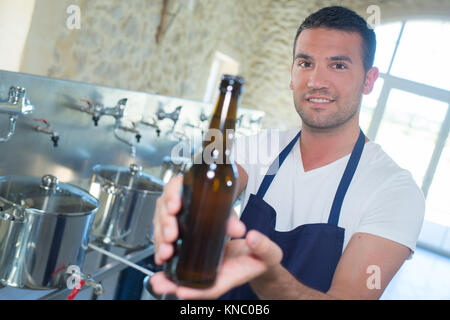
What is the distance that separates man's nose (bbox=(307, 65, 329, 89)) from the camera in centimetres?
121

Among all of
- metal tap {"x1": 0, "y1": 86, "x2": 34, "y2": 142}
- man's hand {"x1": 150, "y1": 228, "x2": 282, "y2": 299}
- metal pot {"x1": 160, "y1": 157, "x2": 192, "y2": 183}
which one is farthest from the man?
metal pot {"x1": 160, "y1": 157, "x2": 192, "y2": 183}

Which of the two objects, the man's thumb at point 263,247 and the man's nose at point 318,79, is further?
the man's nose at point 318,79

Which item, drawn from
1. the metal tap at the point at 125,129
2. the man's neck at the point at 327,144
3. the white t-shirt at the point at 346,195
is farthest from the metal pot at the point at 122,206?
the man's neck at the point at 327,144

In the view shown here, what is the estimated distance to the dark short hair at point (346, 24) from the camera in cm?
122

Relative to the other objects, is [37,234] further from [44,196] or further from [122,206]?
[122,206]

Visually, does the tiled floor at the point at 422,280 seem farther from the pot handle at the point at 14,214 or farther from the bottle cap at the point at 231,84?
the bottle cap at the point at 231,84

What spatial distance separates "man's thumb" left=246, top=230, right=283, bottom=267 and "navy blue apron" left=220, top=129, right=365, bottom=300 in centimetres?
48

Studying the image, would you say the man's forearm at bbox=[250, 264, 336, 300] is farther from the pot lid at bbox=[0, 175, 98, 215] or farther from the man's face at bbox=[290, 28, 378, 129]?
the pot lid at bbox=[0, 175, 98, 215]

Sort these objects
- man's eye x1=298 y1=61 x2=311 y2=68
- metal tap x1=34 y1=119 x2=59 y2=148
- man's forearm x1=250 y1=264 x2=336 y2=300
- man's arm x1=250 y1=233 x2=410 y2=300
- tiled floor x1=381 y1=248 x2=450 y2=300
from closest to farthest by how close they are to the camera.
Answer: man's forearm x1=250 y1=264 x2=336 y2=300
man's arm x1=250 y1=233 x2=410 y2=300
man's eye x1=298 y1=61 x2=311 y2=68
metal tap x1=34 y1=119 x2=59 y2=148
tiled floor x1=381 y1=248 x2=450 y2=300

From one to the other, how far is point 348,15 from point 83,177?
5.06 ft

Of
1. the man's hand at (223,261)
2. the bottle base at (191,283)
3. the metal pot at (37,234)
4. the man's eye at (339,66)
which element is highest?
→ the man's eye at (339,66)

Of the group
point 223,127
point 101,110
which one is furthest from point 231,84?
point 101,110

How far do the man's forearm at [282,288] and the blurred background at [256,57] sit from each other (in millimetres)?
2152

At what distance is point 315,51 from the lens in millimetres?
1215
